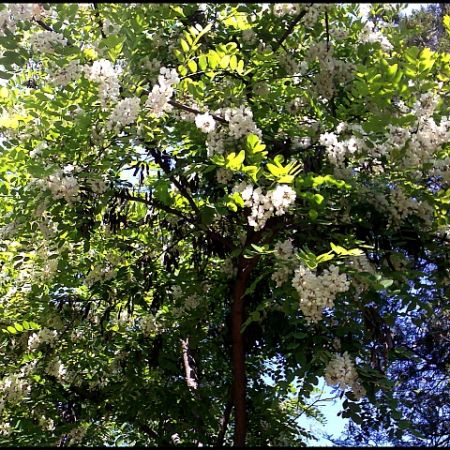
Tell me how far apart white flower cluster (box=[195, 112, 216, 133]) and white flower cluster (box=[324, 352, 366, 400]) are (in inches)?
58.0

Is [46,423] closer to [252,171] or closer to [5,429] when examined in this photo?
[5,429]

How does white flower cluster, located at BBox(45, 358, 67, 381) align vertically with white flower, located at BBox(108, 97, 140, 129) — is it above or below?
below

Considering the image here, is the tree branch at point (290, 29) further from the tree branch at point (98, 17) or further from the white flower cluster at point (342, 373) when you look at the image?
the white flower cluster at point (342, 373)

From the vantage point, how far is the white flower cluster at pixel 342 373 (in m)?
3.28

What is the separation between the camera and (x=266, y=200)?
128 inches

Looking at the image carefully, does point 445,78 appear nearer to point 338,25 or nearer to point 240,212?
point 338,25

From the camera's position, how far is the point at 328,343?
368cm

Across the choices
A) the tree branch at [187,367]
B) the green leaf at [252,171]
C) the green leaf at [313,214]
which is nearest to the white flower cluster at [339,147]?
the green leaf at [313,214]

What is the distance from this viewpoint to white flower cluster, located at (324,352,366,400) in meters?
3.28

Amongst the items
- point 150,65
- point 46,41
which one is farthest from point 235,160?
point 46,41

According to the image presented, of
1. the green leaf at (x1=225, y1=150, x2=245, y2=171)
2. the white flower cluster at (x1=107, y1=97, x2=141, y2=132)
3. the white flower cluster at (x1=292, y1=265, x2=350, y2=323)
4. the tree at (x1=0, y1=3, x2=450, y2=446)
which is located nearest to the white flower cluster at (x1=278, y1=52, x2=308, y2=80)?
the tree at (x1=0, y1=3, x2=450, y2=446)

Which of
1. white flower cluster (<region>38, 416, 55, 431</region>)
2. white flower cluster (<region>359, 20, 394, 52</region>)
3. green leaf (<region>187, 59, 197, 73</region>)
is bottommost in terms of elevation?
white flower cluster (<region>38, 416, 55, 431</region>)

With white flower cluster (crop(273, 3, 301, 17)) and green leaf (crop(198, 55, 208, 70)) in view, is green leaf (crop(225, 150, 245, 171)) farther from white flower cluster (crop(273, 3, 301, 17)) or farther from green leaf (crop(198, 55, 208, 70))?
white flower cluster (crop(273, 3, 301, 17))

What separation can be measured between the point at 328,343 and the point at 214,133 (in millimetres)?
1440
